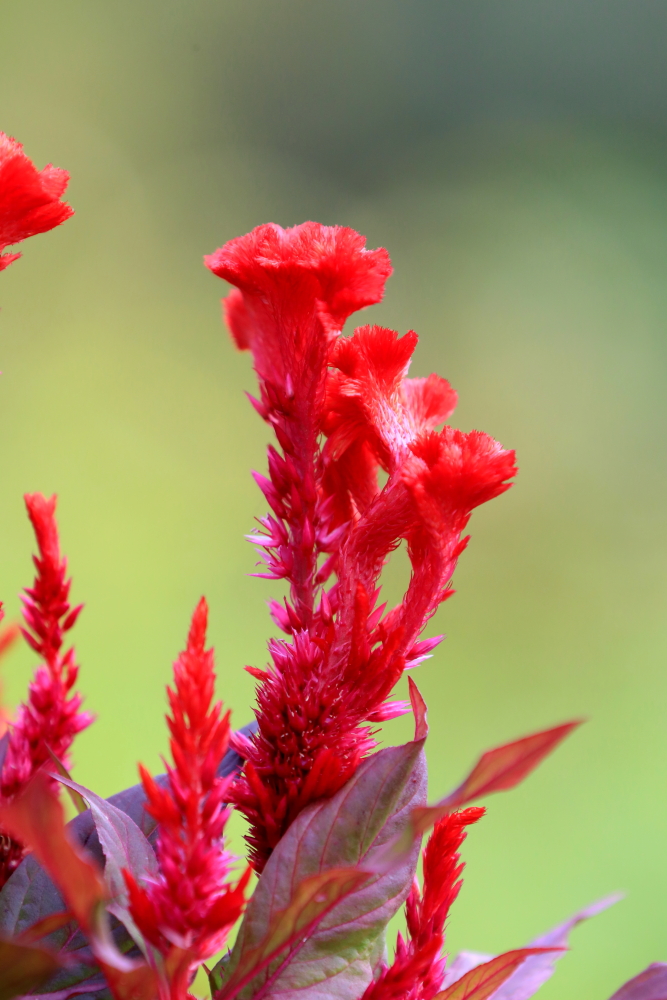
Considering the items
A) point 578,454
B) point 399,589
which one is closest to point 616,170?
point 578,454

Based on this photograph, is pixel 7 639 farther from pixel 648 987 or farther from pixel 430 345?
pixel 430 345

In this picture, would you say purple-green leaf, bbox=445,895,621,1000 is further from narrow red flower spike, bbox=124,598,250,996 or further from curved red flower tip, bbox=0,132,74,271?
curved red flower tip, bbox=0,132,74,271

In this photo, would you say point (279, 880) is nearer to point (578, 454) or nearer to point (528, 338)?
point (578, 454)

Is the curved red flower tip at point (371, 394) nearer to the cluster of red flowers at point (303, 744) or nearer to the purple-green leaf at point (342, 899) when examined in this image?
the cluster of red flowers at point (303, 744)

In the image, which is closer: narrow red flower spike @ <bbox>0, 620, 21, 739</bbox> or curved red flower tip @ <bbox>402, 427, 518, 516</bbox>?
curved red flower tip @ <bbox>402, 427, 518, 516</bbox>

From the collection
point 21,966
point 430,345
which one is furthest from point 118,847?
point 430,345

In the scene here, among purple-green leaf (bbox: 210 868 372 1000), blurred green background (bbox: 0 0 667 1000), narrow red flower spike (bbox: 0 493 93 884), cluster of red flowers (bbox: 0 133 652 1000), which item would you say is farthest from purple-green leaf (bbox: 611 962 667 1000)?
blurred green background (bbox: 0 0 667 1000)
